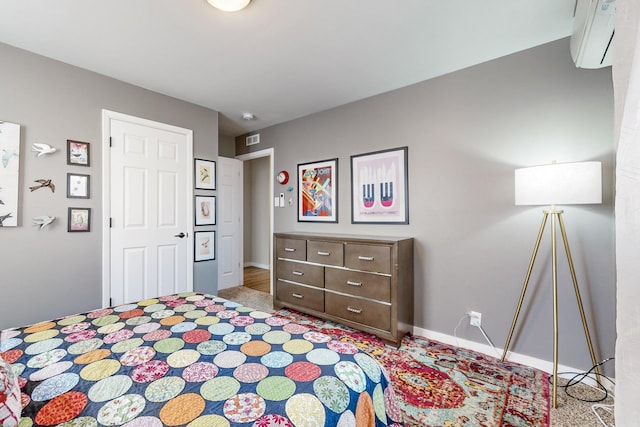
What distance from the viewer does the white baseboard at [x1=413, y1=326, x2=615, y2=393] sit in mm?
2043

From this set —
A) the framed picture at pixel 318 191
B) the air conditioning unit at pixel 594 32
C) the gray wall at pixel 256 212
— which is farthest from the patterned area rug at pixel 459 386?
the gray wall at pixel 256 212

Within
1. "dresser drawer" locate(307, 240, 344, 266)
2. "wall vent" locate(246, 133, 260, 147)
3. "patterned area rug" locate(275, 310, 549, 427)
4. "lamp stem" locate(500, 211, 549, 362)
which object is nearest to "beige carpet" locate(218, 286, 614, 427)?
"patterned area rug" locate(275, 310, 549, 427)

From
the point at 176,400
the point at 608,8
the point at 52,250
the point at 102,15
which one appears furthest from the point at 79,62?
the point at 608,8

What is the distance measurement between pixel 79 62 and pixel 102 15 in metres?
0.90

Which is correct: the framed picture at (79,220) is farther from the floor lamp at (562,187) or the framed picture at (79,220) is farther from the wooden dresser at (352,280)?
the floor lamp at (562,187)

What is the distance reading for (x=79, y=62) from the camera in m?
2.51

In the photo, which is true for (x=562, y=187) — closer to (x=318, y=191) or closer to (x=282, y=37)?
(x=282, y=37)

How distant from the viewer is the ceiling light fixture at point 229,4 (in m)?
1.73

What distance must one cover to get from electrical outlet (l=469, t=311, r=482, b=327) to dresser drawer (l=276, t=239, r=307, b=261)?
5.53 ft

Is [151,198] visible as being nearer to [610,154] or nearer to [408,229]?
[408,229]

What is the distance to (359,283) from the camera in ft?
8.93

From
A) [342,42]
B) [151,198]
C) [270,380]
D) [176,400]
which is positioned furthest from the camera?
[151,198]

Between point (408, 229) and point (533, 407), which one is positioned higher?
point (408, 229)

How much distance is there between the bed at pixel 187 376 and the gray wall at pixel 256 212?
14.9 feet
